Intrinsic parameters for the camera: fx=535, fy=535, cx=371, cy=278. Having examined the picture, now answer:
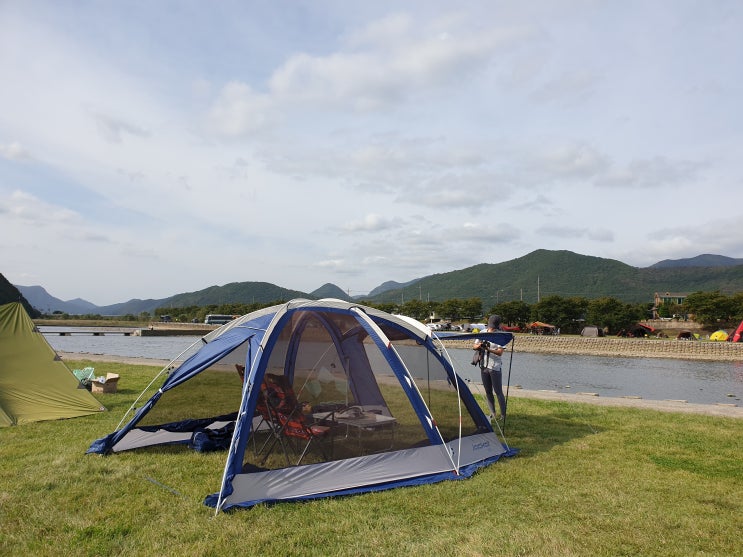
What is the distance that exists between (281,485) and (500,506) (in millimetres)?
2182

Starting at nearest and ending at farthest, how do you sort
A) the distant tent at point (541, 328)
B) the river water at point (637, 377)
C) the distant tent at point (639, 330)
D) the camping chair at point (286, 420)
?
the camping chair at point (286, 420) → the river water at point (637, 377) → the distant tent at point (639, 330) → the distant tent at point (541, 328)

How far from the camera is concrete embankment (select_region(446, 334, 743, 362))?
39625 mm

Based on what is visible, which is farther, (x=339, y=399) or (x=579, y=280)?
(x=579, y=280)

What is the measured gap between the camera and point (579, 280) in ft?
535

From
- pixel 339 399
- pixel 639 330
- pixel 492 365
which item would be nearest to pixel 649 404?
pixel 492 365

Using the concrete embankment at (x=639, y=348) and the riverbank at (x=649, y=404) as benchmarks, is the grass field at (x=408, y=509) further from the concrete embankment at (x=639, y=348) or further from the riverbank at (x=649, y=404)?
the concrete embankment at (x=639, y=348)

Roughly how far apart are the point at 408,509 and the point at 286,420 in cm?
175

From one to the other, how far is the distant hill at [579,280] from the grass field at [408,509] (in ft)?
462

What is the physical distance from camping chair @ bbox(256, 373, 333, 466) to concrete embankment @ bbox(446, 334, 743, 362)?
30114mm

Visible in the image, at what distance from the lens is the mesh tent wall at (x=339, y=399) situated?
18.8 ft

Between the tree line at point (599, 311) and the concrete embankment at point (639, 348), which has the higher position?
the tree line at point (599, 311)

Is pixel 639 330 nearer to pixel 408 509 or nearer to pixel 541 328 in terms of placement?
pixel 541 328

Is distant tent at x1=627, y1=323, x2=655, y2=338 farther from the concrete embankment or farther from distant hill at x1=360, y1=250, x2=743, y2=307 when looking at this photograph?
distant hill at x1=360, y1=250, x2=743, y2=307

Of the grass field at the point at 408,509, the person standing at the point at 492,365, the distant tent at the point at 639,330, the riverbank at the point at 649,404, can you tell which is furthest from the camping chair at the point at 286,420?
the distant tent at the point at 639,330
